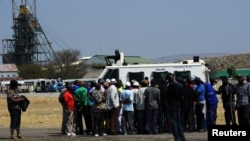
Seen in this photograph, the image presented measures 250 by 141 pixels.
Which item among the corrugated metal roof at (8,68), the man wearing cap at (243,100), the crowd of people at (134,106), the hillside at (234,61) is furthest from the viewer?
the hillside at (234,61)

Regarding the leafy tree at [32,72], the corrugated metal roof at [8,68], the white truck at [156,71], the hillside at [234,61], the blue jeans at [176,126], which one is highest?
the hillside at [234,61]

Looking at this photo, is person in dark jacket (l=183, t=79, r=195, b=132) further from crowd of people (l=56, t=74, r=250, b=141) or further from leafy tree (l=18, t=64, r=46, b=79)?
leafy tree (l=18, t=64, r=46, b=79)

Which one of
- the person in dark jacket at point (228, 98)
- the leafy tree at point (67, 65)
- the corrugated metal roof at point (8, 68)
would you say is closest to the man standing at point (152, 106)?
the person in dark jacket at point (228, 98)

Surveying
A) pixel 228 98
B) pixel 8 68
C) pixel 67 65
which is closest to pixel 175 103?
pixel 228 98

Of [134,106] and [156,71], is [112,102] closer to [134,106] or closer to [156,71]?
[134,106]

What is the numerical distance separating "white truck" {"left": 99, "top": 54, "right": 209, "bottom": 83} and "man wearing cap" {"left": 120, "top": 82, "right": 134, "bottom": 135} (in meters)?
1.40

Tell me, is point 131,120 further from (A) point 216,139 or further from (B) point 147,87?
(A) point 216,139

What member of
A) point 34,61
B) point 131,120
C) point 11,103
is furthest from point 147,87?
point 34,61

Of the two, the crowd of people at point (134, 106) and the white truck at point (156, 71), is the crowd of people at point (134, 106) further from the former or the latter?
the white truck at point (156, 71)

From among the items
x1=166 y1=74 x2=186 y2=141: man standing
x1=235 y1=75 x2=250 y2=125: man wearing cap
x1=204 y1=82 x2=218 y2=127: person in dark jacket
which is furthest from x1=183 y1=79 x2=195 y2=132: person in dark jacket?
x1=166 y1=74 x2=186 y2=141: man standing

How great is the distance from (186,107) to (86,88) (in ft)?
10.7

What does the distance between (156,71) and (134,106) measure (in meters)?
1.60

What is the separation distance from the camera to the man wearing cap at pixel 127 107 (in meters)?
18.7

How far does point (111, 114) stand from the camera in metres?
18.9
